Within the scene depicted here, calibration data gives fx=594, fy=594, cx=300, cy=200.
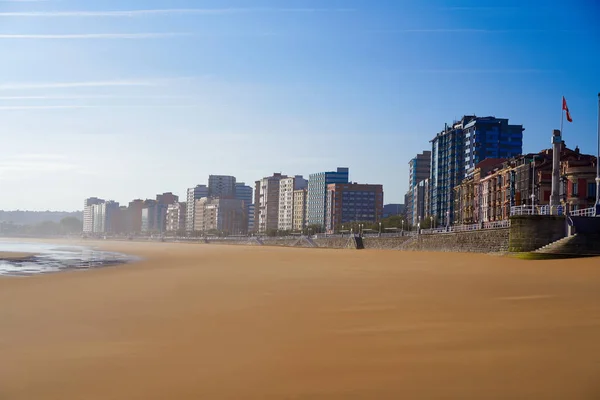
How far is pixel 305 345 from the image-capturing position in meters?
11.3

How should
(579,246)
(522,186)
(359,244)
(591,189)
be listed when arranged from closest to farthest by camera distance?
(579,246), (591,189), (522,186), (359,244)

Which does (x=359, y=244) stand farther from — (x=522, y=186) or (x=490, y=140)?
(x=490, y=140)

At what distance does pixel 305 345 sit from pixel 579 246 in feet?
105

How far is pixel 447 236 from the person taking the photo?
67688mm

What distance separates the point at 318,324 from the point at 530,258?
30.5 m

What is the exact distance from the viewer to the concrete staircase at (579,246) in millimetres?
37500

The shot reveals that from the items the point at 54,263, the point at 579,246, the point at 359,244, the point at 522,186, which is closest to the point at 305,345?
the point at 579,246

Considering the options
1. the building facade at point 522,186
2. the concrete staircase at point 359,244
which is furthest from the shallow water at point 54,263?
the concrete staircase at point 359,244

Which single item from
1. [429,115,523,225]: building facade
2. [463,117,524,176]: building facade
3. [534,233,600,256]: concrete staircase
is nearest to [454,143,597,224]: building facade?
[534,233,600,256]: concrete staircase

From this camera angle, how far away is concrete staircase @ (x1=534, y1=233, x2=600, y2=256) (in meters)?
37.5

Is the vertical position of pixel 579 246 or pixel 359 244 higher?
pixel 579 246

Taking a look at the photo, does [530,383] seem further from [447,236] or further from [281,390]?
[447,236]

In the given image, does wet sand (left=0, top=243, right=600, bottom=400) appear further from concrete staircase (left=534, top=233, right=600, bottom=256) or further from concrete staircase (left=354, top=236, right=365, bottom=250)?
concrete staircase (left=354, top=236, right=365, bottom=250)

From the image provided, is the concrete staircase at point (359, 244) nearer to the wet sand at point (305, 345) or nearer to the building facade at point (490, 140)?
the building facade at point (490, 140)
